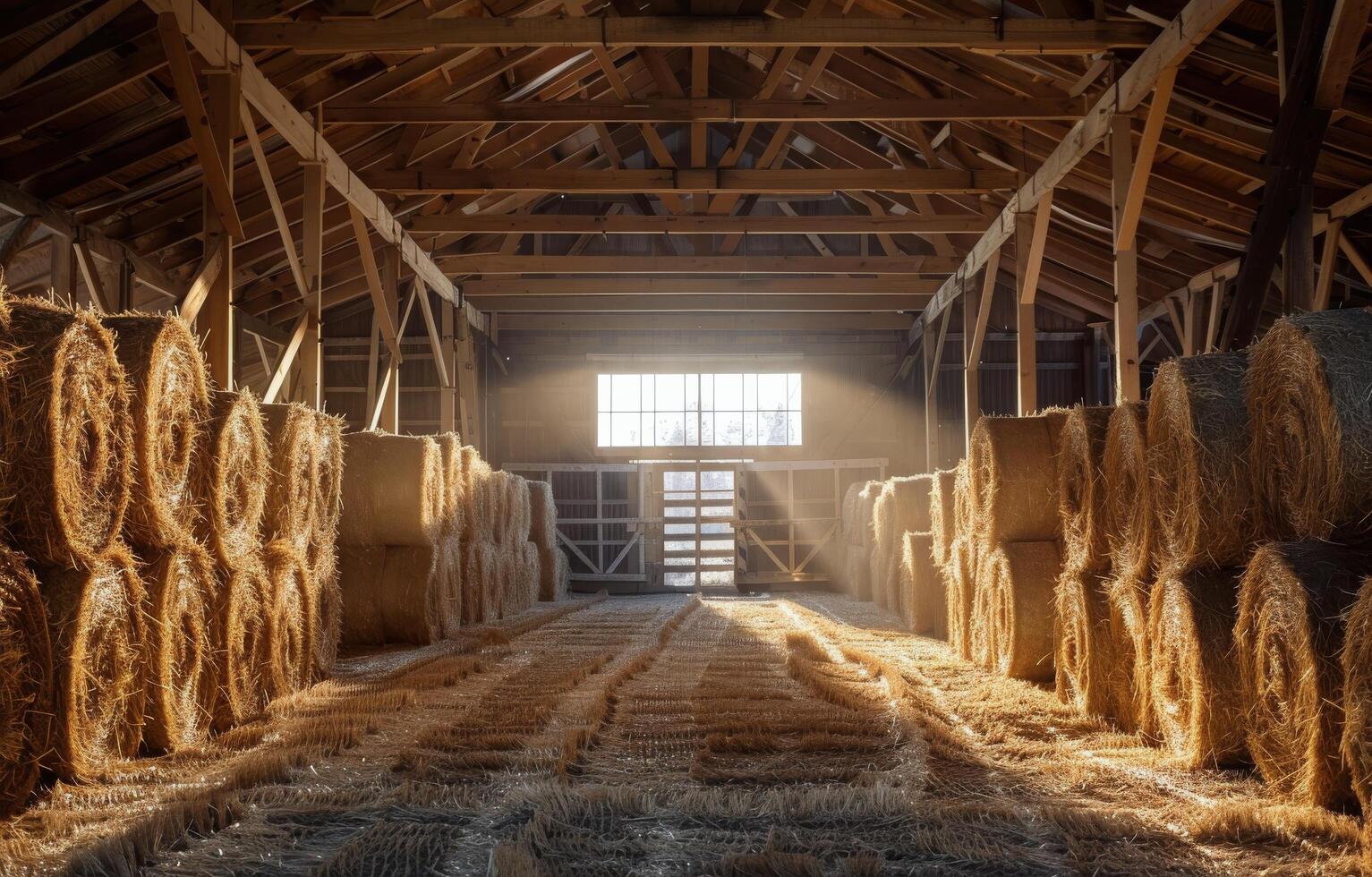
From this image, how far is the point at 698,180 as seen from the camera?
1208cm

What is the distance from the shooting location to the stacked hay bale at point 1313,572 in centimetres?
349

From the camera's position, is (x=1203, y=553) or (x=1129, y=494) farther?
(x=1129, y=494)

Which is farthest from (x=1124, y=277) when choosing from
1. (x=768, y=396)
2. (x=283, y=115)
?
(x=768, y=396)

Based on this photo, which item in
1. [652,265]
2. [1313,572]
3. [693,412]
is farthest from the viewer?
[693,412]

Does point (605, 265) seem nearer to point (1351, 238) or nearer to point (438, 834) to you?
point (1351, 238)

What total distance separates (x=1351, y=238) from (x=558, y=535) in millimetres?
11886

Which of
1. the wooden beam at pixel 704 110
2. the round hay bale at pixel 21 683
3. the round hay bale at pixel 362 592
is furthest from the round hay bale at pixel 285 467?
the wooden beam at pixel 704 110

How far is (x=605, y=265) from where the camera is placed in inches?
607

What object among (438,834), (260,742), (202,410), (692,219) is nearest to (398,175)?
(692,219)

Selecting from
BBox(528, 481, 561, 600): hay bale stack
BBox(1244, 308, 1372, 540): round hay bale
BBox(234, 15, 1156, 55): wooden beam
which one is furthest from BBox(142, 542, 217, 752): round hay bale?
BBox(528, 481, 561, 600): hay bale stack

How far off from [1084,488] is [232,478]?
4.20 m

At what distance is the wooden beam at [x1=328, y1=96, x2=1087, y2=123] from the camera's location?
997 centimetres

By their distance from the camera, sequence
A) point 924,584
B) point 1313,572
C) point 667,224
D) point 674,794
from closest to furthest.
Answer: point 1313,572 < point 674,794 < point 924,584 < point 667,224

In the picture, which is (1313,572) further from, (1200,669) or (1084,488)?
(1084,488)
